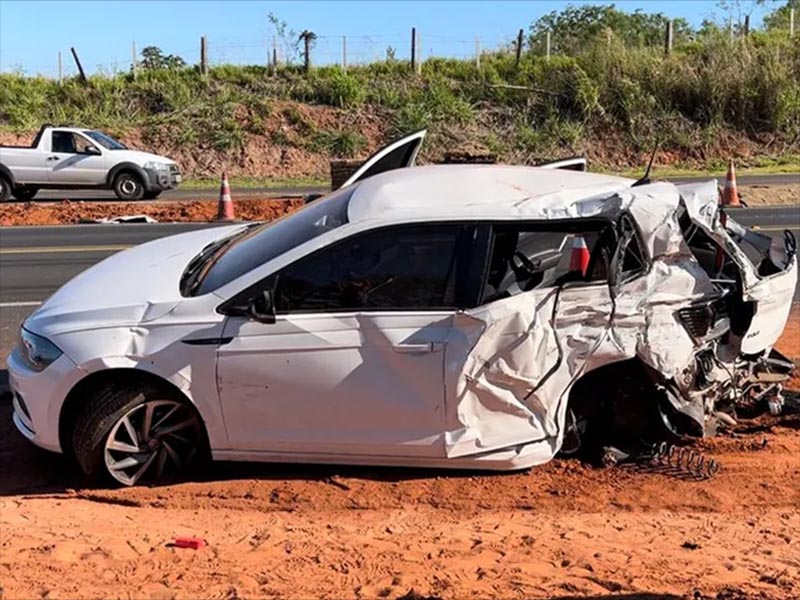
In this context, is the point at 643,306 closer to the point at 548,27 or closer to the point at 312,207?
the point at 312,207

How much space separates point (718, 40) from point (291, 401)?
38.2 m

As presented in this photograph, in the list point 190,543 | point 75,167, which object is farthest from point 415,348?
A: point 75,167

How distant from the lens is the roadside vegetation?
34.0 metres

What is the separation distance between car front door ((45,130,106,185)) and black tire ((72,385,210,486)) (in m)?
17.6

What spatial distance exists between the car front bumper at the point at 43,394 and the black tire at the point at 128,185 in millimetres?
17160

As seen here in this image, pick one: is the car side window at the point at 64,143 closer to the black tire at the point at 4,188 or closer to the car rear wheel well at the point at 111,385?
the black tire at the point at 4,188

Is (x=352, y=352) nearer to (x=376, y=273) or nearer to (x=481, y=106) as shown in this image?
(x=376, y=273)

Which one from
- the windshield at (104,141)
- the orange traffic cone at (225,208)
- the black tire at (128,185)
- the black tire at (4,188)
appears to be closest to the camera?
the orange traffic cone at (225,208)

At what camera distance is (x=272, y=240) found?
525 cm

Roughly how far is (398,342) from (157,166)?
18300 mm

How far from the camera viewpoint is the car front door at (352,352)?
472 cm

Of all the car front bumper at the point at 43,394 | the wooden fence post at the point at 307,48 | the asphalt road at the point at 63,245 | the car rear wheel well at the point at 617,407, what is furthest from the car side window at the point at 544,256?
the wooden fence post at the point at 307,48

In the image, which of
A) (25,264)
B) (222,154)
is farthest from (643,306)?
(222,154)

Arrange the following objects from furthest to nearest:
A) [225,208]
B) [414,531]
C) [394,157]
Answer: [225,208]
[394,157]
[414,531]
